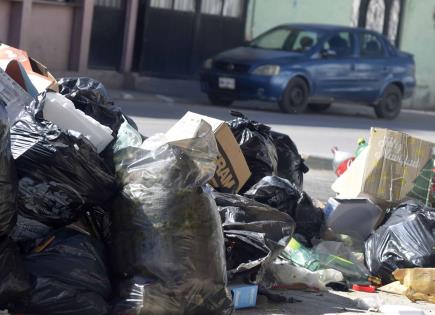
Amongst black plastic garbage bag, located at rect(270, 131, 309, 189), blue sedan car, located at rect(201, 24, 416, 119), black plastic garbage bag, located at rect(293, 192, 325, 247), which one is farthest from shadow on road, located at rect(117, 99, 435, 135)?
black plastic garbage bag, located at rect(293, 192, 325, 247)

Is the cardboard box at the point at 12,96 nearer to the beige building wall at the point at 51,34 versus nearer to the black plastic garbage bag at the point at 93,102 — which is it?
the black plastic garbage bag at the point at 93,102

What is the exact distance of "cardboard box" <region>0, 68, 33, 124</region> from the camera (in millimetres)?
5746

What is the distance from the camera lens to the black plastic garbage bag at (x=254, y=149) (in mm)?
7191

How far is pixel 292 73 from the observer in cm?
1858

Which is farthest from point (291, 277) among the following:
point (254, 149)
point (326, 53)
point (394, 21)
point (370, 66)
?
point (394, 21)

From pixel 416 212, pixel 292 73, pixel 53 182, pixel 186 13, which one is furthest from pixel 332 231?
pixel 186 13

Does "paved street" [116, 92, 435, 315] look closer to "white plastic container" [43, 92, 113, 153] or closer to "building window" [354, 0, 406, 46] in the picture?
"white plastic container" [43, 92, 113, 153]

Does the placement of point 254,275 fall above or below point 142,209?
below

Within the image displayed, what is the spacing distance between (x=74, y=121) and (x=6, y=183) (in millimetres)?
844

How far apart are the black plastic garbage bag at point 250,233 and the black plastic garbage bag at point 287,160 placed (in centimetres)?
151

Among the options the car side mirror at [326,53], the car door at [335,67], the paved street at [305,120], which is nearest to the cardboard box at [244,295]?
the paved street at [305,120]

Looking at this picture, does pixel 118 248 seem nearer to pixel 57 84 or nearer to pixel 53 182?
pixel 53 182

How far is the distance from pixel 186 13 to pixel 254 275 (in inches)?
631

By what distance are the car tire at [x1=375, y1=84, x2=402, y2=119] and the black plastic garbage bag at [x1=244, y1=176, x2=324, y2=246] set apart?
45.4ft
